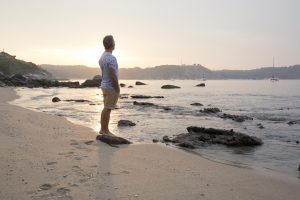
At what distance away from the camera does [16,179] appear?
198 inches

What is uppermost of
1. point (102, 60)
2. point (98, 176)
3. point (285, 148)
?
point (102, 60)

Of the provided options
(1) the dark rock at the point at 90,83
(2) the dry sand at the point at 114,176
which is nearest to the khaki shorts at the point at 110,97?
(2) the dry sand at the point at 114,176

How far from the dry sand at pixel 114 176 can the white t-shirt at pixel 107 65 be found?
1765 mm

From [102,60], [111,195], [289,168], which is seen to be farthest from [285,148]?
[111,195]

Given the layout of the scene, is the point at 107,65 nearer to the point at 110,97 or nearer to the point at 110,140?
the point at 110,97

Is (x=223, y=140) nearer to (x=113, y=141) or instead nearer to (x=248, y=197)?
(x=113, y=141)

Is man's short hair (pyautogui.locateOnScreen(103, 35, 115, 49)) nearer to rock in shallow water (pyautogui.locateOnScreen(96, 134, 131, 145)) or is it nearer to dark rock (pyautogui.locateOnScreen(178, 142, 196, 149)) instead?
rock in shallow water (pyautogui.locateOnScreen(96, 134, 131, 145))

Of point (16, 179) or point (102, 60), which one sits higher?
point (102, 60)

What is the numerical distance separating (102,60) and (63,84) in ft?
258

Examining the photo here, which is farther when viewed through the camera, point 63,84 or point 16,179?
point 63,84

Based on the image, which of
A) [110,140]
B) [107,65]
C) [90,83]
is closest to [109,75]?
[107,65]

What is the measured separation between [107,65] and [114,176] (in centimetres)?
404

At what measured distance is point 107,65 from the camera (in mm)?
9016

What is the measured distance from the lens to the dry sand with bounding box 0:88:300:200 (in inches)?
189
